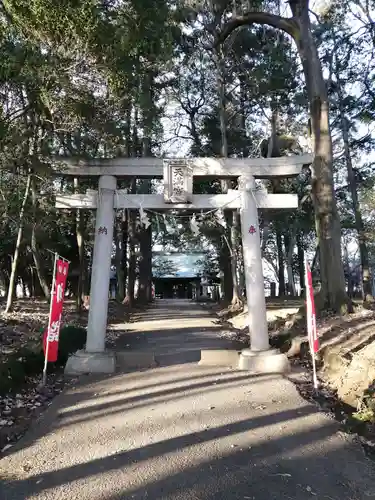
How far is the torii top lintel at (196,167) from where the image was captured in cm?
890

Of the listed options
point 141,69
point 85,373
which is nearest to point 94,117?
point 141,69

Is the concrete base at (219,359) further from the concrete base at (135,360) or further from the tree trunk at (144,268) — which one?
the tree trunk at (144,268)

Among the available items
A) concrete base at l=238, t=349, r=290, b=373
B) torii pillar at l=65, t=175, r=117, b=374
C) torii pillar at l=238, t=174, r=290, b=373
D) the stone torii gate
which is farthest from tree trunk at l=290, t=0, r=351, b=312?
torii pillar at l=65, t=175, r=117, b=374

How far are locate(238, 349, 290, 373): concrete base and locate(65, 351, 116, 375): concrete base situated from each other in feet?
8.46

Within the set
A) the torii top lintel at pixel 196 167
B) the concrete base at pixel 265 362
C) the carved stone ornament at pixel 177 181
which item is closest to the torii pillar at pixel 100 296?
the torii top lintel at pixel 196 167

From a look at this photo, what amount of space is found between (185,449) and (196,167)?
5855 millimetres

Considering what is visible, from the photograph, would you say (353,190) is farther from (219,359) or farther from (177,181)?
(219,359)

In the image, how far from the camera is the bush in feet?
22.3

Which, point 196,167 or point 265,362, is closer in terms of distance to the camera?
point 265,362

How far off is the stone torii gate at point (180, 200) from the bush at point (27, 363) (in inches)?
32.6

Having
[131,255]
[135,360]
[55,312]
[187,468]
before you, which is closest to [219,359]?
[135,360]

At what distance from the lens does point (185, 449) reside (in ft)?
14.9

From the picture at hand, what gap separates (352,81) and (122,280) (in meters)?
16.1

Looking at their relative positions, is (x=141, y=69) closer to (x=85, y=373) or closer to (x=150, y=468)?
(x=85, y=373)
